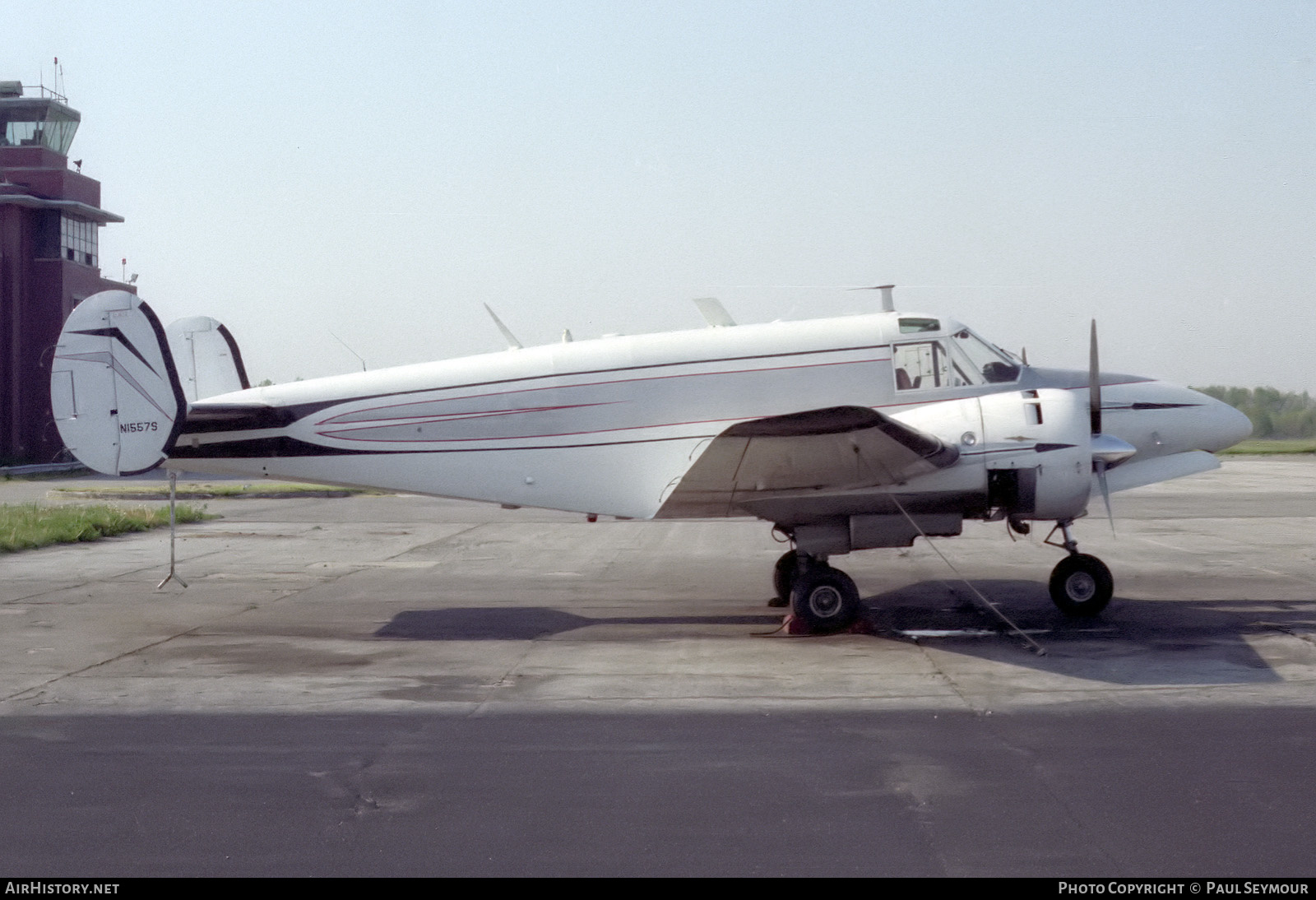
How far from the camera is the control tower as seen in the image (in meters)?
53.9

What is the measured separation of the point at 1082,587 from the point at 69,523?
19.2 meters

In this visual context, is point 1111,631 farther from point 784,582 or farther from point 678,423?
point 678,423

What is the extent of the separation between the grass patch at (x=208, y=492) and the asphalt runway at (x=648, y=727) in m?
17.7

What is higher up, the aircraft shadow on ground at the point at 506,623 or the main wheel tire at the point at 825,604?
the main wheel tire at the point at 825,604

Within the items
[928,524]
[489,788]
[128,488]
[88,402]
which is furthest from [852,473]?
[128,488]

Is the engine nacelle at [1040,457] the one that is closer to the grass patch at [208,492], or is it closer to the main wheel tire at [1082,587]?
the main wheel tire at [1082,587]

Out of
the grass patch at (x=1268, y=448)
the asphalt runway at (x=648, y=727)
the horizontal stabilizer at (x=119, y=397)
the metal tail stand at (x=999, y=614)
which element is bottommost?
the asphalt runway at (x=648, y=727)

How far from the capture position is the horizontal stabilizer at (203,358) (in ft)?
49.1

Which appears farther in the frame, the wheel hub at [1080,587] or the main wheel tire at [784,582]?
the main wheel tire at [784,582]

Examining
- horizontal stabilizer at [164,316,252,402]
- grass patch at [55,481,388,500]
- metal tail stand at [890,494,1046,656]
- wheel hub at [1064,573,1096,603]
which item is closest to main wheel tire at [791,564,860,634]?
metal tail stand at [890,494,1046,656]

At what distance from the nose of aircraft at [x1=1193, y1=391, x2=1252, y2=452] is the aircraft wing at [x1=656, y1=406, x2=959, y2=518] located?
126 inches

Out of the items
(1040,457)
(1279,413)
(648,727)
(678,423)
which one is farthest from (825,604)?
(1279,413)

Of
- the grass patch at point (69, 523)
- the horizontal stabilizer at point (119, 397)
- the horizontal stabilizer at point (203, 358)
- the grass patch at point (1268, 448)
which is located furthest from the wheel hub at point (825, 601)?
the grass patch at point (1268, 448)

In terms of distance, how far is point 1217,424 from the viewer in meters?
12.4
